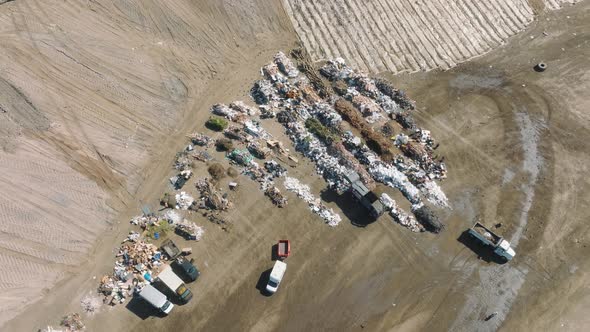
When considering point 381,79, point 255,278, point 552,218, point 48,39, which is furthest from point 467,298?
point 48,39

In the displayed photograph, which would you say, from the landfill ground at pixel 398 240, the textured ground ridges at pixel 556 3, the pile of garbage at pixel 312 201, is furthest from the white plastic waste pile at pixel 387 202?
the textured ground ridges at pixel 556 3

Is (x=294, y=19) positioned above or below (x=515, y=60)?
above

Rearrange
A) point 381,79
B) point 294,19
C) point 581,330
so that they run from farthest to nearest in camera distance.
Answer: point 294,19 → point 381,79 → point 581,330

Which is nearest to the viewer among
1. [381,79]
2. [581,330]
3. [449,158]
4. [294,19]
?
[581,330]

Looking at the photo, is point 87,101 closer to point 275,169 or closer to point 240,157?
point 240,157

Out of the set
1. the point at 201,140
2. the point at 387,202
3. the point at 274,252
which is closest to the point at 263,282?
the point at 274,252

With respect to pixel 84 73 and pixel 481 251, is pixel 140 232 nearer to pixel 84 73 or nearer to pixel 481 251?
pixel 84 73

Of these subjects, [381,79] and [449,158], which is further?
[381,79]
